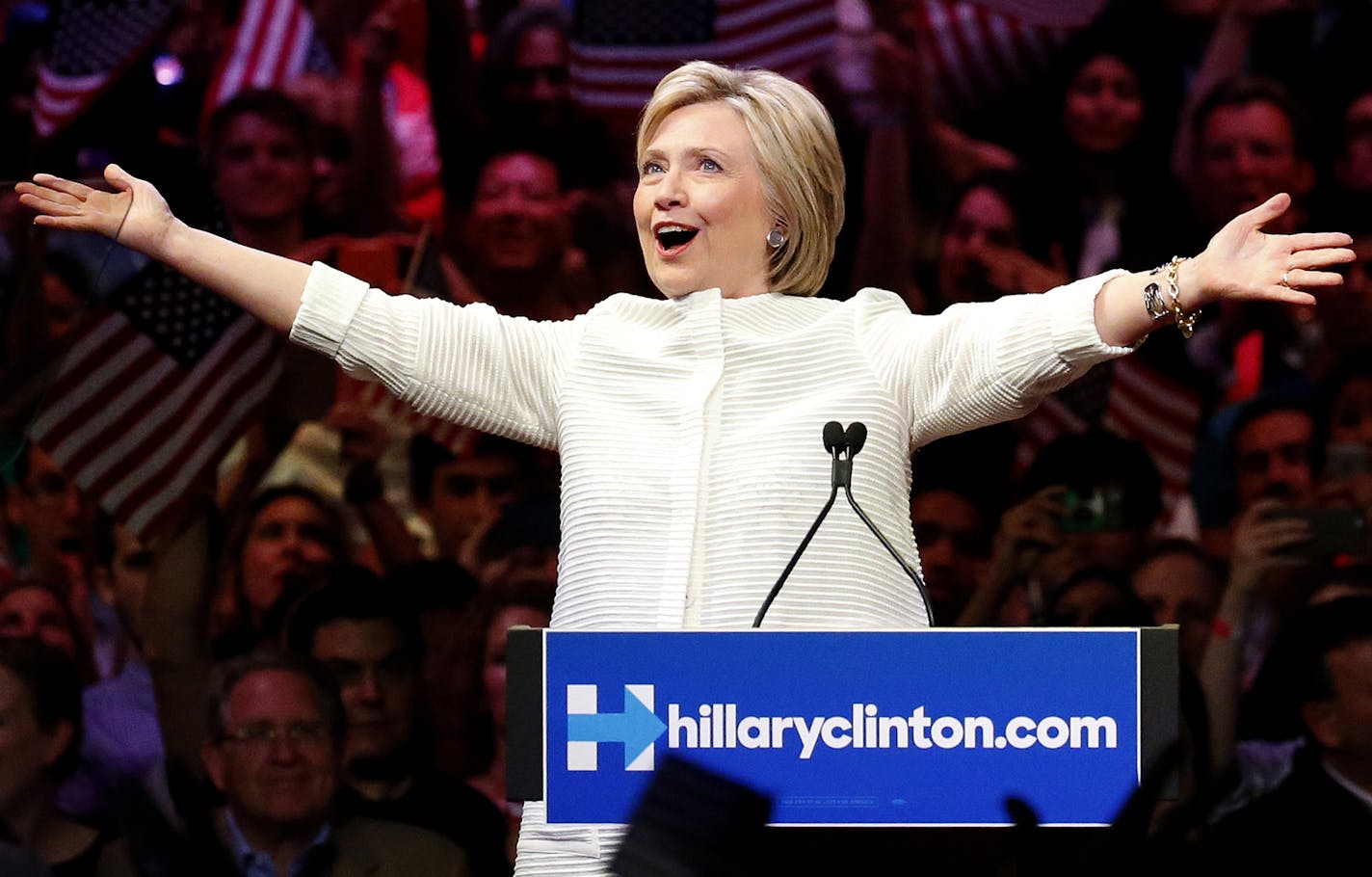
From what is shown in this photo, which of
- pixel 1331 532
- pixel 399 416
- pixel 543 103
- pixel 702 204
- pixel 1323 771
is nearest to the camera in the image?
pixel 702 204

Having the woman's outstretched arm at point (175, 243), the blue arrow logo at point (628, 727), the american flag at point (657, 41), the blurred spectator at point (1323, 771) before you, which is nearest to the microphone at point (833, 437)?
the blue arrow logo at point (628, 727)

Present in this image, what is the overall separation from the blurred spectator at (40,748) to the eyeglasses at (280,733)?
1.06 feet

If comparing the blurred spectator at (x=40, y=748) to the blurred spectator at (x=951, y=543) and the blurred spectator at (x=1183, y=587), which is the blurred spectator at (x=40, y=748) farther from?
the blurred spectator at (x=1183, y=587)

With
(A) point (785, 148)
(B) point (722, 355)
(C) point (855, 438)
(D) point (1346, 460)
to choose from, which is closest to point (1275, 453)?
(D) point (1346, 460)

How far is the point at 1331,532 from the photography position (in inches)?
169

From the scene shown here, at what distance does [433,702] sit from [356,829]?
0.40 m

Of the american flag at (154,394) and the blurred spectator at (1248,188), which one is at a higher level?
the blurred spectator at (1248,188)

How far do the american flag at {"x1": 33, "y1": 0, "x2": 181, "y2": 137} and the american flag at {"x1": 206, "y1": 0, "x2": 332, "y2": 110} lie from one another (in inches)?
7.7

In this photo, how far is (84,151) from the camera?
5105 millimetres

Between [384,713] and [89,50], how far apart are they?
224 centimetres

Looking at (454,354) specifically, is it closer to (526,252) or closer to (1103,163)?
(526,252)

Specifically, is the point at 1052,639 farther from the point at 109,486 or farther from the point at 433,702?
the point at 109,486

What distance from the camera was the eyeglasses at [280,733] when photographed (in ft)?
12.6

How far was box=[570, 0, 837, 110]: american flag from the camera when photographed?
537cm
